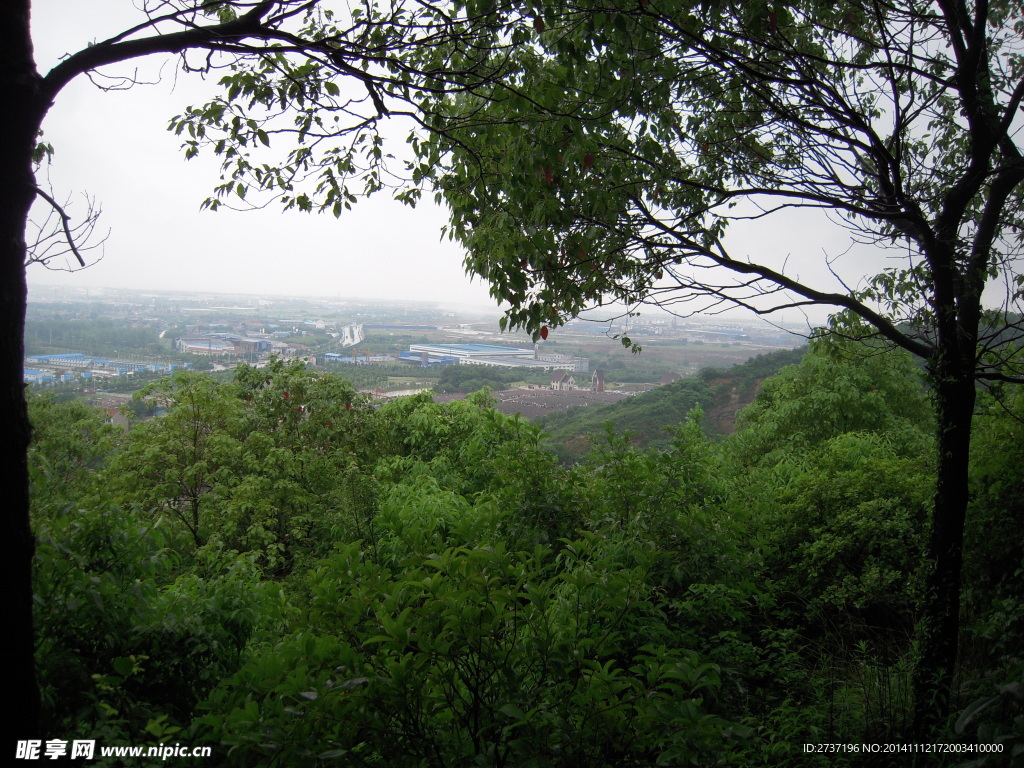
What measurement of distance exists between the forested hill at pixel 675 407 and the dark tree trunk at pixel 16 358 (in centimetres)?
363

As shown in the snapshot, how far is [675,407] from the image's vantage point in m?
10.2

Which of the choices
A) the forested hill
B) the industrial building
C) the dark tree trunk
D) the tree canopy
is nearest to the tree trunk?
the tree canopy

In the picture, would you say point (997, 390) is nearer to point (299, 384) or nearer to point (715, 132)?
point (715, 132)

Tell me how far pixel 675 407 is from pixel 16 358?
956 centimetres

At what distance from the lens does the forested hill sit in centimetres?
792

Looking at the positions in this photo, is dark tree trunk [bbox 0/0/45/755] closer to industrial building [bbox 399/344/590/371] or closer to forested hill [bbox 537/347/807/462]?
forested hill [bbox 537/347/807/462]

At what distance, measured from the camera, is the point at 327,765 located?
1.81 m

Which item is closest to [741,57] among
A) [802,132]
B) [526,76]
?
[802,132]

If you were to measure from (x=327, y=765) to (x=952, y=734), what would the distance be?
8.81ft

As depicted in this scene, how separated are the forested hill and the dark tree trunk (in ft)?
11.9

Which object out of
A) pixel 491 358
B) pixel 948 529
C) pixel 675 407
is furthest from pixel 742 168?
pixel 491 358

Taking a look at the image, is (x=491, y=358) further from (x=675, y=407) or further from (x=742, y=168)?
(x=742, y=168)

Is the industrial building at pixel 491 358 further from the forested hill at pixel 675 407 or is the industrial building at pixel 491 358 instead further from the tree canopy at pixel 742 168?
the tree canopy at pixel 742 168

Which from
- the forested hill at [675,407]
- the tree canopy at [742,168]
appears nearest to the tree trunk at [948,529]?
the tree canopy at [742,168]
